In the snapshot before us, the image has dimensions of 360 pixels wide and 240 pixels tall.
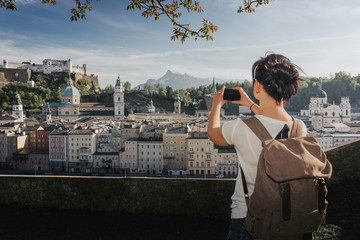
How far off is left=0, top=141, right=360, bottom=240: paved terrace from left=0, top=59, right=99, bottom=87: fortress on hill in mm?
65588

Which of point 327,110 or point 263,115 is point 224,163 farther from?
point 327,110

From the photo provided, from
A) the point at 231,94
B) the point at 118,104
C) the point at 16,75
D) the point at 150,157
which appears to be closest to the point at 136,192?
the point at 231,94

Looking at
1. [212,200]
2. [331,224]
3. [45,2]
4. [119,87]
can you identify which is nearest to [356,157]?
[331,224]

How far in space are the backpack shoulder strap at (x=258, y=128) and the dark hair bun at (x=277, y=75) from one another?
0.54ft

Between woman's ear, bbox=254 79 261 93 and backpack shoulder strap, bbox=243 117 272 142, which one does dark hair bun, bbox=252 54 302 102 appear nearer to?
woman's ear, bbox=254 79 261 93

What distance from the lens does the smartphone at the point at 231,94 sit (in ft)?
5.17

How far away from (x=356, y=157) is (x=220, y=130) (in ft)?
10.5

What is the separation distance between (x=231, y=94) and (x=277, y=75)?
28 centimetres

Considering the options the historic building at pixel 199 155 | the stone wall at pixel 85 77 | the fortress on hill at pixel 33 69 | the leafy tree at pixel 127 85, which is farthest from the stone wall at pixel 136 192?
the leafy tree at pixel 127 85

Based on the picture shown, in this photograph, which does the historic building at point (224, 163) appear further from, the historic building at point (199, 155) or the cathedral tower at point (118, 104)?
the cathedral tower at point (118, 104)

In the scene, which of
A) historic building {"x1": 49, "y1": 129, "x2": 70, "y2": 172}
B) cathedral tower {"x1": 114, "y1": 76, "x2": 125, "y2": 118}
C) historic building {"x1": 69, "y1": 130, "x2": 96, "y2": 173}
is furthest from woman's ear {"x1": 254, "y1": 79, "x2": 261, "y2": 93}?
cathedral tower {"x1": 114, "y1": 76, "x2": 125, "y2": 118}

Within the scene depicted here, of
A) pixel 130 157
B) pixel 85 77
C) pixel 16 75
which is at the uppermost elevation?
pixel 85 77

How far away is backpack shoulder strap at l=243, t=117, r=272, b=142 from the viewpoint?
4.39ft

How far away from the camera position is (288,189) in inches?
48.7
